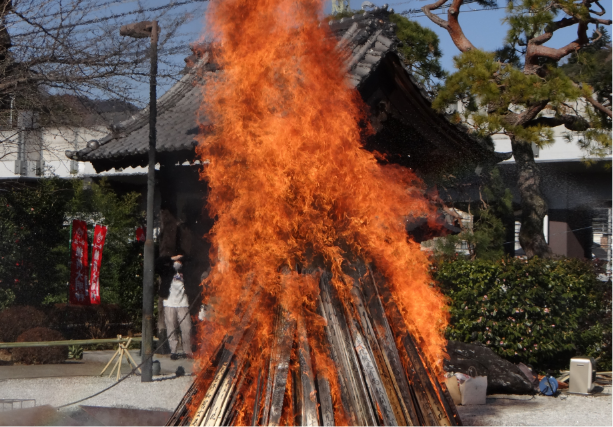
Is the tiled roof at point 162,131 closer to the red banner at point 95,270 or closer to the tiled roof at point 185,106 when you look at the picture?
the tiled roof at point 185,106

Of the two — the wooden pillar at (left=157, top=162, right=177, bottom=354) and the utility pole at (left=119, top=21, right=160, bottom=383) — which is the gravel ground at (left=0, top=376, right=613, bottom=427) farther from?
the wooden pillar at (left=157, top=162, right=177, bottom=354)

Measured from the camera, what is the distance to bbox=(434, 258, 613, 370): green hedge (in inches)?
334

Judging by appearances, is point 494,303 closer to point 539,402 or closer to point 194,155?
point 539,402

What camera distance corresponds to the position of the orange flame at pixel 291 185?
3.76m

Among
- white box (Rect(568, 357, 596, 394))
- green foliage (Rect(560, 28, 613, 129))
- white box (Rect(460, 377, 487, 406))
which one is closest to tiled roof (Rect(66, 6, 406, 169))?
white box (Rect(460, 377, 487, 406))

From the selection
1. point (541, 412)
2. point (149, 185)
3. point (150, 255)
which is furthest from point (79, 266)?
point (541, 412)

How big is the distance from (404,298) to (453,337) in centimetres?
496

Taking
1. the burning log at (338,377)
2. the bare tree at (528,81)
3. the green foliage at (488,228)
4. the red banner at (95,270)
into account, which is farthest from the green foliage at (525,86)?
the red banner at (95,270)

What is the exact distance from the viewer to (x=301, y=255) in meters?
3.78

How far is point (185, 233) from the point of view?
9.06m

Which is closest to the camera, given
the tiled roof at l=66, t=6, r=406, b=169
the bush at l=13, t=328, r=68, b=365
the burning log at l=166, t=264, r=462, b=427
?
the burning log at l=166, t=264, r=462, b=427

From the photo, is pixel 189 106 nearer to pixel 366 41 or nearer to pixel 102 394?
pixel 366 41

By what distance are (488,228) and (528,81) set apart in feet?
14.1

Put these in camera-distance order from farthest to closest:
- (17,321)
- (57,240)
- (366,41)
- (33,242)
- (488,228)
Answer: (488,228) → (57,240) → (33,242) → (17,321) → (366,41)
